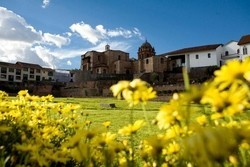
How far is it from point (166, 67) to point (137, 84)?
55859mm

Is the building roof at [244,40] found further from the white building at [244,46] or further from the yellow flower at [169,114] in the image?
the yellow flower at [169,114]

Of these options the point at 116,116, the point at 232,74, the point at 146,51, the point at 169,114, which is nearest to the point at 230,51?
the point at 146,51

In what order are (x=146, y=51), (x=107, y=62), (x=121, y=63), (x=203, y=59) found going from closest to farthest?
(x=203, y=59)
(x=121, y=63)
(x=146, y=51)
(x=107, y=62)

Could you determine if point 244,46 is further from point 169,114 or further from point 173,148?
point 169,114

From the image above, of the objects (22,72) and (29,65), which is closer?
(22,72)

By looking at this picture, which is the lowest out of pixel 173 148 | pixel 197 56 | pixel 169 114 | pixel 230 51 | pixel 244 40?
pixel 173 148

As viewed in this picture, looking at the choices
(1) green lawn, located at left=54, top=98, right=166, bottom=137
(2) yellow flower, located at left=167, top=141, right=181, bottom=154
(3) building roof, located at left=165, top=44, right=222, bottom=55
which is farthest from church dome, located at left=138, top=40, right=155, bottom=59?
(2) yellow flower, located at left=167, top=141, right=181, bottom=154

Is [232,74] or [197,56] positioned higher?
[197,56]

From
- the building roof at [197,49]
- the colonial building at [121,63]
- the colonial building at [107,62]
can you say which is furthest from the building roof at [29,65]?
the building roof at [197,49]

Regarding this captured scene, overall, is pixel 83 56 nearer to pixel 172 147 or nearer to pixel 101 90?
pixel 101 90

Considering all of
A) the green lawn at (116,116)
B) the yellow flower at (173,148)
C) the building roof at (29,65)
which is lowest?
the green lawn at (116,116)

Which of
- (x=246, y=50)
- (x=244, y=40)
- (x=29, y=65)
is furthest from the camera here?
(x=29, y=65)

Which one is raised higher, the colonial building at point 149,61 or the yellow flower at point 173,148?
the colonial building at point 149,61

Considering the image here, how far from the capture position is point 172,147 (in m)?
1.80
